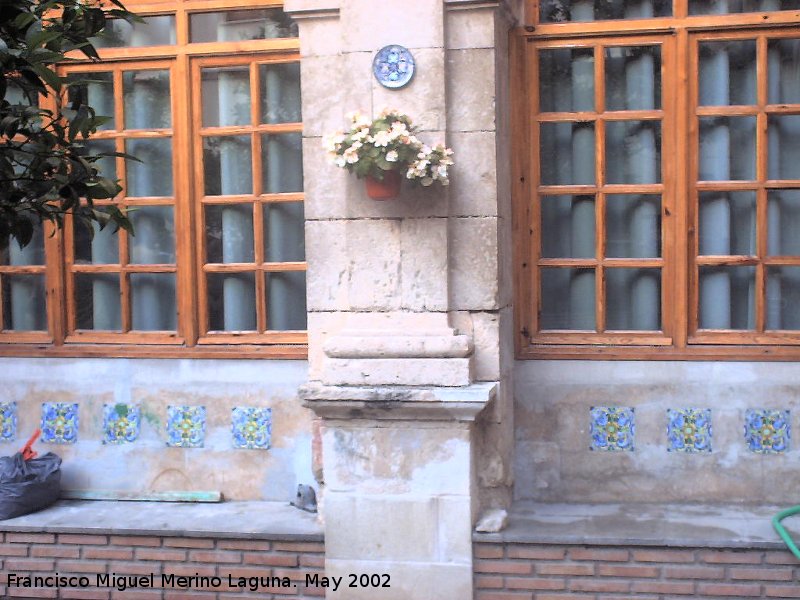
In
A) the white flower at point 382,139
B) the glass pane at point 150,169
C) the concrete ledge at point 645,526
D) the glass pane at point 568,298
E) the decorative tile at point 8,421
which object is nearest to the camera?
the white flower at point 382,139

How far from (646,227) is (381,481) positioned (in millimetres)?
1903

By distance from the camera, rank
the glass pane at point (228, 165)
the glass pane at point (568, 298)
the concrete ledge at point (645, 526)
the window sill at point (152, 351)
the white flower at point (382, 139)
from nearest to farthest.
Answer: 1. the white flower at point (382, 139)
2. the concrete ledge at point (645, 526)
3. the glass pane at point (568, 298)
4. the window sill at point (152, 351)
5. the glass pane at point (228, 165)

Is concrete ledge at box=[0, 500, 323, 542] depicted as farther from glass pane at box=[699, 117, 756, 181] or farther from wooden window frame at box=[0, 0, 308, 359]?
glass pane at box=[699, 117, 756, 181]

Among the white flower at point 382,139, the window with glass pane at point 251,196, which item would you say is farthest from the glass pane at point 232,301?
the white flower at point 382,139

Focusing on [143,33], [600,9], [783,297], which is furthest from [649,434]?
[143,33]

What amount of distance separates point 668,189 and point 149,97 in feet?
9.36

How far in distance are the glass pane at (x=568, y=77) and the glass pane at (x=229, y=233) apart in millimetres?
1726

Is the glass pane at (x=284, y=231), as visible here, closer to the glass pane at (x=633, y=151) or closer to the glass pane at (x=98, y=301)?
the glass pane at (x=98, y=301)

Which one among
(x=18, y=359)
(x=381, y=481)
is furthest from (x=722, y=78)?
(x=18, y=359)

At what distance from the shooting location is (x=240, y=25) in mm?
5875

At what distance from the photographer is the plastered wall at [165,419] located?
582 cm

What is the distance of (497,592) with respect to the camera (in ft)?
→ 16.8

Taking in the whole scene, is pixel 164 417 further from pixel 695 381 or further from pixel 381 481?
pixel 695 381

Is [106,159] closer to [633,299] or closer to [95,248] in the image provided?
[95,248]
